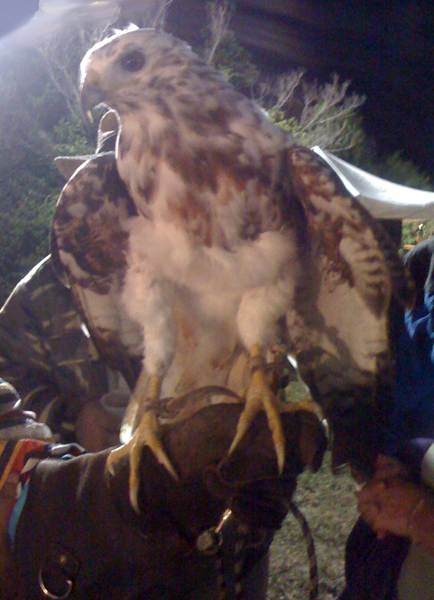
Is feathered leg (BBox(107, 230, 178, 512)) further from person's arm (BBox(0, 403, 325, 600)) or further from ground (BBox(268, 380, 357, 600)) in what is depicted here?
ground (BBox(268, 380, 357, 600))

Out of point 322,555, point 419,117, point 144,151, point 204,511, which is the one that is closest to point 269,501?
point 204,511

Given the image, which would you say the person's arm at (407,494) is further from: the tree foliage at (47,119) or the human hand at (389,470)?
the tree foliage at (47,119)

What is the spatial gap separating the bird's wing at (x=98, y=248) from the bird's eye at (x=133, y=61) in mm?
163

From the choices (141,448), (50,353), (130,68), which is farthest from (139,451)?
(130,68)

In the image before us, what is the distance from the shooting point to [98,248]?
0.83 meters

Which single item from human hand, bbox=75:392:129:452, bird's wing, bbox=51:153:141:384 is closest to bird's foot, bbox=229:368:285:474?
bird's wing, bbox=51:153:141:384

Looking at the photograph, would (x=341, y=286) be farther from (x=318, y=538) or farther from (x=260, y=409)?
(x=318, y=538)

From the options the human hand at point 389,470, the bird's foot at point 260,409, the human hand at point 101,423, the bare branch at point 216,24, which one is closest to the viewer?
the bird's foot at point 260,409

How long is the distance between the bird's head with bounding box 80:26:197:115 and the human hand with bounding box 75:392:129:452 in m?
0.57

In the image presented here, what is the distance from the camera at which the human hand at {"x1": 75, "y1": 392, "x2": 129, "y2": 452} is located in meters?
0.96

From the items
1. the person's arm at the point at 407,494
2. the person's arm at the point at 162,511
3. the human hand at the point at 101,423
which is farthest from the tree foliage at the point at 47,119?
the person's arm at the point at 407,494

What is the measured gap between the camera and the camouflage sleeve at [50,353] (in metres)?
0.99

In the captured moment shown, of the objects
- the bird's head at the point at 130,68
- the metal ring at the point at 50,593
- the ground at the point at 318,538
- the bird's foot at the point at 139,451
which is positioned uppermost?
the bird's head at the point at 130,68

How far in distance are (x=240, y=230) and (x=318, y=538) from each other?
62 cm
